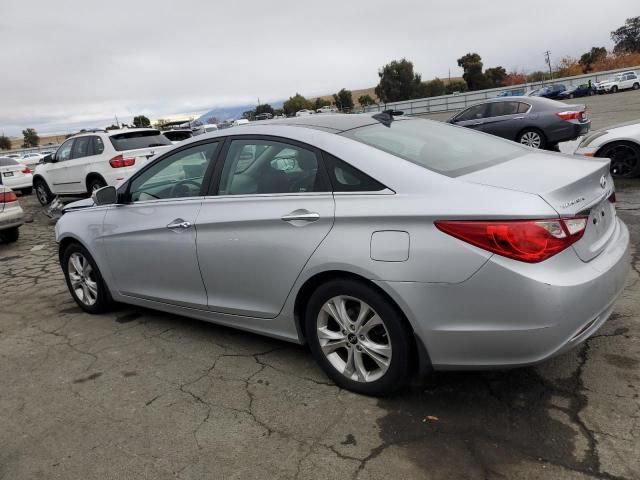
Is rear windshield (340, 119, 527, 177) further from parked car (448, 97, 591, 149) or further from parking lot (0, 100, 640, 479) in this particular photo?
parked car (448, 97, 591, 149)

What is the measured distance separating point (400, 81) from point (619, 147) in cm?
7116

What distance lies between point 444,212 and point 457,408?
3.55 ft

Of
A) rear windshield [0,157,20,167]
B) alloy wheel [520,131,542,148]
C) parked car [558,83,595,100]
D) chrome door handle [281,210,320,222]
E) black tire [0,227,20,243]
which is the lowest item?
parked car [558,83,595,100]

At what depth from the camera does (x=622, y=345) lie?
3273 mm

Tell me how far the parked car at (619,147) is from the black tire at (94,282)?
6.89 metres

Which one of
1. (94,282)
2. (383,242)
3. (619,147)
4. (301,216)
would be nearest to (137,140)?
(94,282)

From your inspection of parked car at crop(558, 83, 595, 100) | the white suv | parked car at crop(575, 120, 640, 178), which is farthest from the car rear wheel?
parked car at crop(558, 83, 595, 100)

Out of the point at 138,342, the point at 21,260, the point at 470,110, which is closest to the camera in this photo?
the point at 138,342

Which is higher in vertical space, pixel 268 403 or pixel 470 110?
pixel 470 110

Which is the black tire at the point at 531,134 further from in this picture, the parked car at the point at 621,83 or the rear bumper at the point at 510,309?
the parked car at the point at 621,83

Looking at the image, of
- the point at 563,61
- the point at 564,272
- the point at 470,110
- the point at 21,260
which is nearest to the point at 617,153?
the point at 470,110

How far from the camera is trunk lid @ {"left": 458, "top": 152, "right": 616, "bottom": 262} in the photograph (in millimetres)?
2521

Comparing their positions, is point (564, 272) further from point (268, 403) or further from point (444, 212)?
point (268, 403)

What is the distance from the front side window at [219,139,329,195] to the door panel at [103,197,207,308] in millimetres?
344
